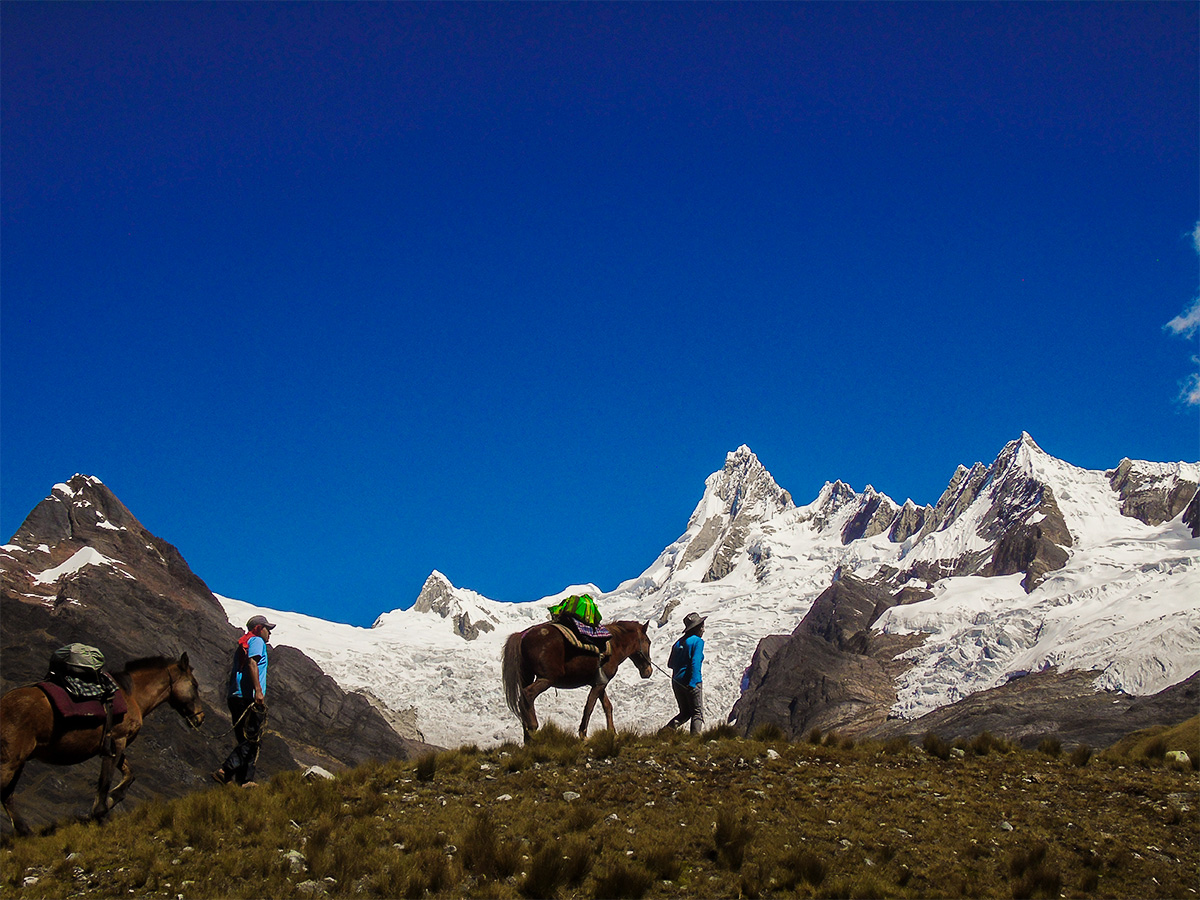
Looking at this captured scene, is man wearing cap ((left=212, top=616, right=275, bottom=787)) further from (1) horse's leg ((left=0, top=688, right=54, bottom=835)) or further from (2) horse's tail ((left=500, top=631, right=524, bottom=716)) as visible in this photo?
(2) horse's tail ((left=500, top=631, right=524, bottom=716))

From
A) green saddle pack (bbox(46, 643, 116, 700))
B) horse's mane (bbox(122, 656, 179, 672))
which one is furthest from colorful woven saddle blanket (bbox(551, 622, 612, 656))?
green saddle pack (bbox(46, 643, 116, 700))

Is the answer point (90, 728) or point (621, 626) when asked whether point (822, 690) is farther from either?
point (90, 728)

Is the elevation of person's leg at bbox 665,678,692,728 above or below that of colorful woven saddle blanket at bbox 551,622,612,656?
below

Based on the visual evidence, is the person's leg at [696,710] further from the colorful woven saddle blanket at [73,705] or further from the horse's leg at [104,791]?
the colorful woven saddle blanket at [73,705]

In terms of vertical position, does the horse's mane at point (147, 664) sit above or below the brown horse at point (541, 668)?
below

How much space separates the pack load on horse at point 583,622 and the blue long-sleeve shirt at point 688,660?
2.05 meters

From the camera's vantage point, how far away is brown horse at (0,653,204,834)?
39.8 ft

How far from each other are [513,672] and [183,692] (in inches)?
247

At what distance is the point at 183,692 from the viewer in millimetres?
14922

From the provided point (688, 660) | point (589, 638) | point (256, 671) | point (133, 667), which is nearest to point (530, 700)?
point (589, 638)

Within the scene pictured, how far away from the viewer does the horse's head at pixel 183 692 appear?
1488cm

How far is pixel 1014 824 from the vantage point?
1322 centimetres

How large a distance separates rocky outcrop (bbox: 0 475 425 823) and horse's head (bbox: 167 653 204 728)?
62.3 meters

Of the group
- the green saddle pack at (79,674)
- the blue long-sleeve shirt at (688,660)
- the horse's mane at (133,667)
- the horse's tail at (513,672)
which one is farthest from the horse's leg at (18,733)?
the blue long-sleeve shirt at (688,660)
